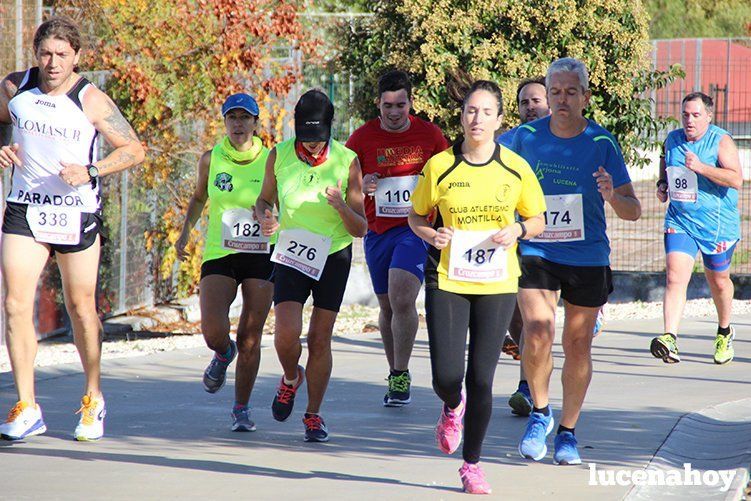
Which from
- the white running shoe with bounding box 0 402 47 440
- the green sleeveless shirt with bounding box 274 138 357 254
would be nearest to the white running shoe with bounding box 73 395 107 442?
the white running shoe with bounding box 0 402 47 440

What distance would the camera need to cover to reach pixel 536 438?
21.9 ft

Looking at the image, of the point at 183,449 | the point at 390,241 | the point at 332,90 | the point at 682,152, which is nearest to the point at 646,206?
the point at 332,90

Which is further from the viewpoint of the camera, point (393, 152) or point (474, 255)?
point (393, 152)

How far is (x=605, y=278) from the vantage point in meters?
6.80

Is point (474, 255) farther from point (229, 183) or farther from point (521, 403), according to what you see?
point (229, 183)

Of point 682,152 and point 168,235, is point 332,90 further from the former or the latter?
point 682,152

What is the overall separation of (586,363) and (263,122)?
27.8 ft

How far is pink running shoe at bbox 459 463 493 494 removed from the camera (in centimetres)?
597

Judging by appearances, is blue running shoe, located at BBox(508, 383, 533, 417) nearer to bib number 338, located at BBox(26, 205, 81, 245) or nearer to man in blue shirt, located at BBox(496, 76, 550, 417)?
man in blue shirt, located at BBox(496, 76, 550, 417)

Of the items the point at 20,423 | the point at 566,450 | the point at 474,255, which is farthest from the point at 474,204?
the point at 20,423

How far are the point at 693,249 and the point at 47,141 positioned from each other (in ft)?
17.3

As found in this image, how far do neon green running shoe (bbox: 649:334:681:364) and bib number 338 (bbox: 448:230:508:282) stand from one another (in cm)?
404

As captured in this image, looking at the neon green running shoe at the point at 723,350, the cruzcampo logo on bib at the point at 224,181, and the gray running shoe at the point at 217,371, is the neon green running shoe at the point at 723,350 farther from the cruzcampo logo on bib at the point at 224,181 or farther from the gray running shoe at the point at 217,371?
the cruzcampo logo on bib at the point at 224,181

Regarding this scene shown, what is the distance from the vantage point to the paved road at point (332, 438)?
6.17 metres
